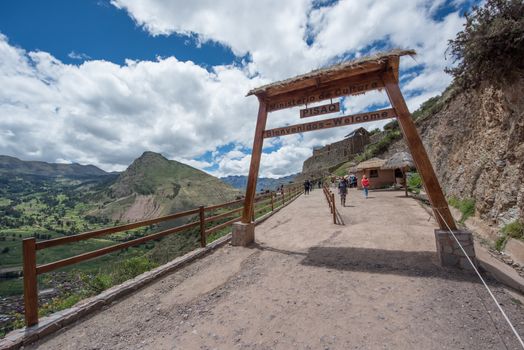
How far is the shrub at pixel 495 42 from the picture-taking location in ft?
16.2

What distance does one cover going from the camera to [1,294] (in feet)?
162

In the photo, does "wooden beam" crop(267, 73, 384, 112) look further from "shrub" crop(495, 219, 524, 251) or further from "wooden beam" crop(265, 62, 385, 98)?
"shrub" crop(495, 219, 524, 251)

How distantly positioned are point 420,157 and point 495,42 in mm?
3017

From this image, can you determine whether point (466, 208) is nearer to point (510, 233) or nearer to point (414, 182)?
point (510, 233)

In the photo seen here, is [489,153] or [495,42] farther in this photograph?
[489,153]

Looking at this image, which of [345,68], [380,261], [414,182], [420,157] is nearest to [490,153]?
[420,157]

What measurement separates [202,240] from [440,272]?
5154mm

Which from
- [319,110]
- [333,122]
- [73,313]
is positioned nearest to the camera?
[73,313]

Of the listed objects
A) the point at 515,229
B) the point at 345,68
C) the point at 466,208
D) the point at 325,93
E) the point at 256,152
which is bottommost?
the point at 515,229

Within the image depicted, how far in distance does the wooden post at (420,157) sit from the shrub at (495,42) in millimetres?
2196

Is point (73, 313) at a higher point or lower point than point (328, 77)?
lower

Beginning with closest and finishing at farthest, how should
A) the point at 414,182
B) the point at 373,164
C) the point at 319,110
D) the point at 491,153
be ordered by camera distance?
the point at 319,110 < the point at 491,153 < the point at 414,182 < the point at 373,164

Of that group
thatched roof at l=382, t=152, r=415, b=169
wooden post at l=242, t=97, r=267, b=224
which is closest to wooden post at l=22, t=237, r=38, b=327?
wooden post at l=242, t=97, r=267, b=224

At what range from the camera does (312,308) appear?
335 cm
